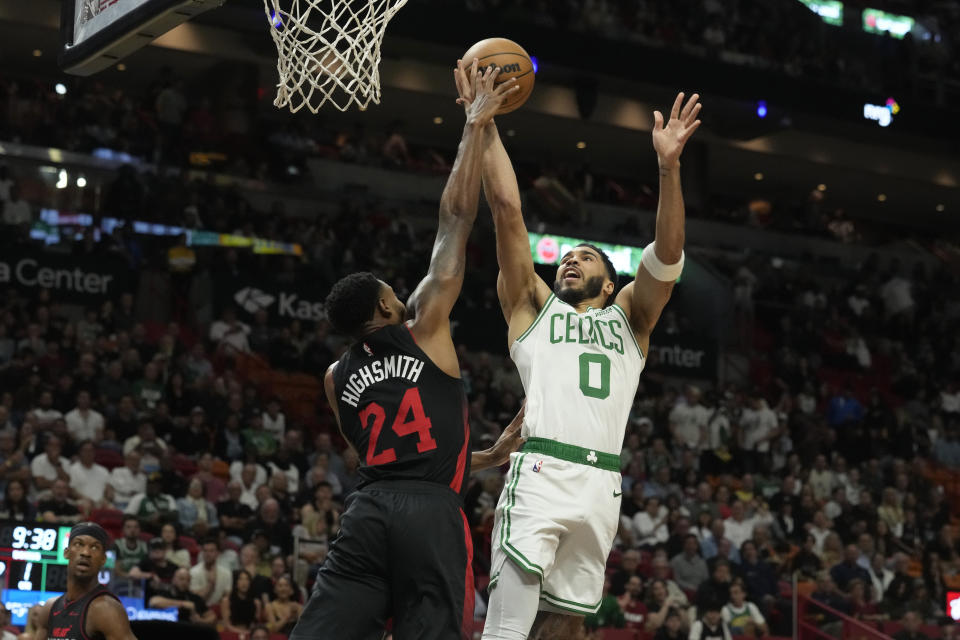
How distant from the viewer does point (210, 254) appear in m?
18.4

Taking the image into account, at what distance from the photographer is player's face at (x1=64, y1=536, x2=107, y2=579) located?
7246mm

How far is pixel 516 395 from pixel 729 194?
13.8 m

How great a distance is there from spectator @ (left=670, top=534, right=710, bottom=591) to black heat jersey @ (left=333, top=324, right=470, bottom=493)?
965cm

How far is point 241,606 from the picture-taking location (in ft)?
38.5

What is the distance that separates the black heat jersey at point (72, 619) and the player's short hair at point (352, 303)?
113 inches

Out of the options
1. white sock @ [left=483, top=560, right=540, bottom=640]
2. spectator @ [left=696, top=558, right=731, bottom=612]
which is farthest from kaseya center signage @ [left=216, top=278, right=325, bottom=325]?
white sock @ [left=483, top=560, right=540, bottom=640]

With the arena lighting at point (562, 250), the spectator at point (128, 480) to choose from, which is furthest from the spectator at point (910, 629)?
the arena lighting at point (562, 250)

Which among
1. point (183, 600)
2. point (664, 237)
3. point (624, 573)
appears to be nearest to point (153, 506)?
point (183, 600)

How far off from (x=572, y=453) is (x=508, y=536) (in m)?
0.45

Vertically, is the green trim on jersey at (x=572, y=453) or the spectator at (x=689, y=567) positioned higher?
the green trim on jersey at (x=572, y=453)

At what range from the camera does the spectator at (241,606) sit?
11648mm

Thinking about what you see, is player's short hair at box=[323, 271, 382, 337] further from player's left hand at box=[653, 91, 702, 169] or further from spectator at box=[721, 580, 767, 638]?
spectator at box=[721, 580, 767, 638]

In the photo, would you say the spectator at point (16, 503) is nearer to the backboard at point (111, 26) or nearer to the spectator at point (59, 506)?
the spectator at point (59, 506)

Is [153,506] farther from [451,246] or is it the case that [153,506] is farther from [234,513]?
[451,246]
